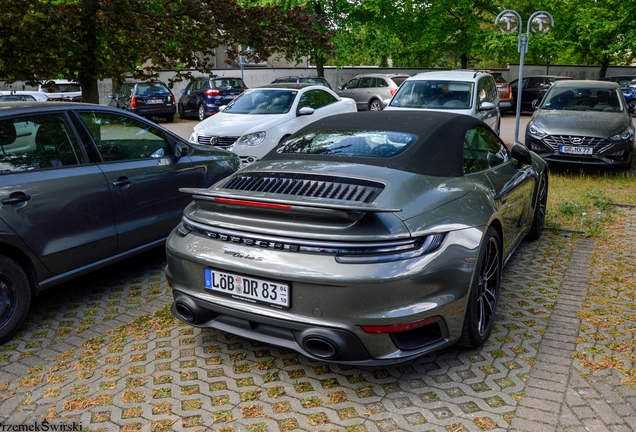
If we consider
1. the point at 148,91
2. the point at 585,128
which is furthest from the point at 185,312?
the point at 148,91

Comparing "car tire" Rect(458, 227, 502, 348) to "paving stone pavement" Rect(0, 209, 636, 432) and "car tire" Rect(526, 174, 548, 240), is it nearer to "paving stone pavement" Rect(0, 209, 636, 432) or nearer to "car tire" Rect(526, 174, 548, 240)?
"paving stone pavement" Rect(0, 209, 636, 432)

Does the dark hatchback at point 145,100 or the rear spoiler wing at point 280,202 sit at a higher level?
the rear spoiler wing at point 280,202

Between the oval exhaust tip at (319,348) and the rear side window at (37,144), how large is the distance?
2511 mm

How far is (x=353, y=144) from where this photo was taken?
4012 millimetres

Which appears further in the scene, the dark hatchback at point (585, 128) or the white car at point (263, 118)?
the white car at point (263, 118)

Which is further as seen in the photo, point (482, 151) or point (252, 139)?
point (252, 139)

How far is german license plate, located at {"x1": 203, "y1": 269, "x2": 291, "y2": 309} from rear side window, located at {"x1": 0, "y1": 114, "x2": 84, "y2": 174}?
179 cm

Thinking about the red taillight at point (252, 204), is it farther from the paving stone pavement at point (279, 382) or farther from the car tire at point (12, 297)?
the car tire at point (12, 297)

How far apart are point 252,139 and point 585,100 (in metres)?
6.51

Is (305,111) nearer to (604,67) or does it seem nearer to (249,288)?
(249,288)

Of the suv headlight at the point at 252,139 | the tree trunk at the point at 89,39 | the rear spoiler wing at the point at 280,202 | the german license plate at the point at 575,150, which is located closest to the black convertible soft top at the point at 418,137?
the rear spoiler wing at the point at 280,202

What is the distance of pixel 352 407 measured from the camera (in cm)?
315

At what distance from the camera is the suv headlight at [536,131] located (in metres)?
10.0

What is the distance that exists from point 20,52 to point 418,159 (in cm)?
523
